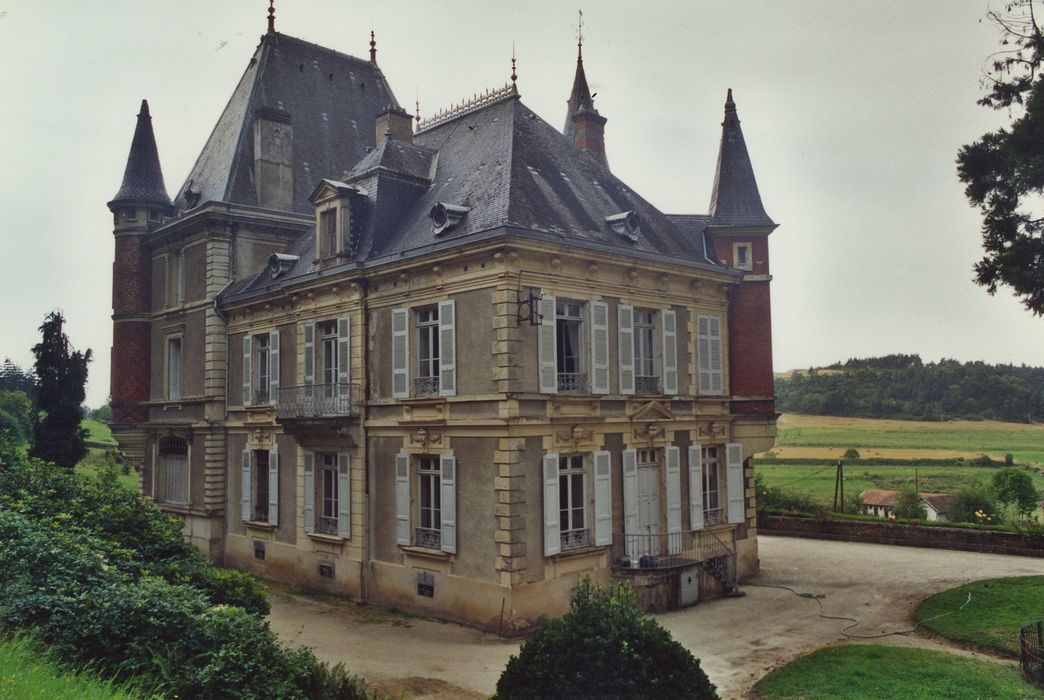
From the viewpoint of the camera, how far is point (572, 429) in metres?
18.6

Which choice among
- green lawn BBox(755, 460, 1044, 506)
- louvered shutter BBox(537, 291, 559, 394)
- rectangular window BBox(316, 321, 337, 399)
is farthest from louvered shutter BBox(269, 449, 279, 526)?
green lawn BBox(755, 460, 1044, 506)

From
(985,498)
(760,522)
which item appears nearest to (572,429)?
(760,522)

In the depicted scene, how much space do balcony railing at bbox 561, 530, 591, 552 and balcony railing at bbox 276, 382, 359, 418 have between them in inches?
252

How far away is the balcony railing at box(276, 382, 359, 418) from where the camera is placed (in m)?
21.1

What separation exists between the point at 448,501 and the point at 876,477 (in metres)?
47.8

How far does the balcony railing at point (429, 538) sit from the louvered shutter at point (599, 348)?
488 centimetres

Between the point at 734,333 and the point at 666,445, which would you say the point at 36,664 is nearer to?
the point at 666,445

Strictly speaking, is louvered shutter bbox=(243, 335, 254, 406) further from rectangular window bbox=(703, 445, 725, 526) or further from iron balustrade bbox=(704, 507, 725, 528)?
iron balustrade bbox=(704, 507, 725, 528)

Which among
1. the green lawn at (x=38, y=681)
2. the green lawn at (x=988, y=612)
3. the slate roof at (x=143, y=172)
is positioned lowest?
the green lawn at (x=988, y=612)

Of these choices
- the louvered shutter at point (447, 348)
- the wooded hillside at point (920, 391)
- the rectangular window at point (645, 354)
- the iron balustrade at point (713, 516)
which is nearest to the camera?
the louvered shutter at point (447, 348)

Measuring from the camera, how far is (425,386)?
19.7 metres

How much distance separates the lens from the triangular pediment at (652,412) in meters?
20.0

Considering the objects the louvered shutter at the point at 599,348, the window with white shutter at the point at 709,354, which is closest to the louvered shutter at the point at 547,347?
the louvered shutter at the point at 599,348

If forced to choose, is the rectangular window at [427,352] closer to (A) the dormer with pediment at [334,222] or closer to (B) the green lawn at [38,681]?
(A) the dormer with pediment at [334,222]
